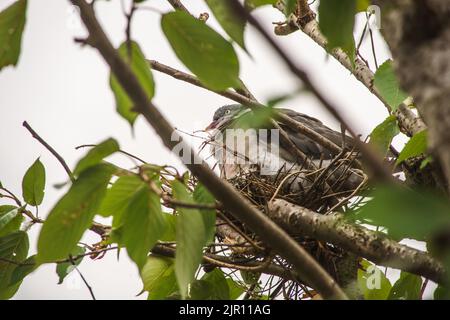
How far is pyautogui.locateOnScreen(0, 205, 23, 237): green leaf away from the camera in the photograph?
5.18 feet

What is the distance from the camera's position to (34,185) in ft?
5.20

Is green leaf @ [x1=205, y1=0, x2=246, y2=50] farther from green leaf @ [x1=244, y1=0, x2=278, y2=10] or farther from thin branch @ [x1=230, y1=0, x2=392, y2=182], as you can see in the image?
thin branch @ [x1=230, y1=0, x2=392, y2=182]

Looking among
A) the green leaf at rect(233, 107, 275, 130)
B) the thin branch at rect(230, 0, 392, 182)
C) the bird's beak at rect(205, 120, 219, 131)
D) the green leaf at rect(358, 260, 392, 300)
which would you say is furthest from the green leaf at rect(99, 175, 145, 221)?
the bird's beak at rect(205, 120, 219, 131)

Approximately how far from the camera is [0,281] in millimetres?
1575

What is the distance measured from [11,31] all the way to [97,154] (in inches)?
8.9

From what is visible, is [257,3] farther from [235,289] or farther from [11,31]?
[235,289]

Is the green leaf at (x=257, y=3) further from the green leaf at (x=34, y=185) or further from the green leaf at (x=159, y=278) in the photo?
the green leaf at (x=34, y=185)

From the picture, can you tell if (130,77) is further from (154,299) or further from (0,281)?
(0,281)

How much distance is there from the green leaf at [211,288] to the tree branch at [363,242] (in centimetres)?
23

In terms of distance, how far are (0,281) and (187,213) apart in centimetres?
86

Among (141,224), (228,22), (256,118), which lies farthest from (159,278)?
(256,118)

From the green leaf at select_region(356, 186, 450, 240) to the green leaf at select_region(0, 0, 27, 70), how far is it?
24.5 inches

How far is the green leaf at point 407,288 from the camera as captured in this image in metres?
1.37
